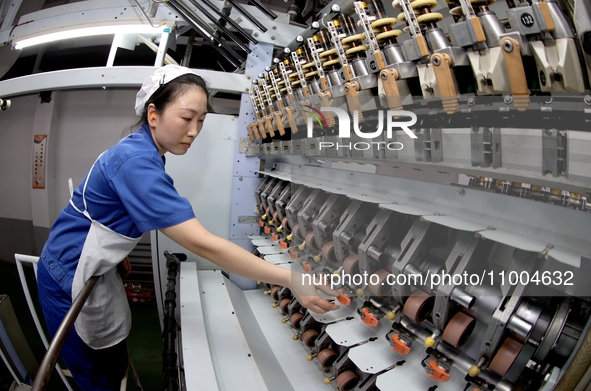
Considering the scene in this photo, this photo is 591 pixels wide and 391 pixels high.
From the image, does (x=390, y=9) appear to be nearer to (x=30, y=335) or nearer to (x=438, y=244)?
(x=438, y=244)

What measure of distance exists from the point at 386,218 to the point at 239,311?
1381mm

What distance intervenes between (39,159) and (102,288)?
3.87 m

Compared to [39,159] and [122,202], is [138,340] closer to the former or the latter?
[122,202]

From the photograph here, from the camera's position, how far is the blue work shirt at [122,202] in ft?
3.64

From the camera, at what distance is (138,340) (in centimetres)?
318

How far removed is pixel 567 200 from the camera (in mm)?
875

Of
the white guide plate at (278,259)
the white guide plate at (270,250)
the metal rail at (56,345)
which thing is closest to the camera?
the metal rail at (56,345)

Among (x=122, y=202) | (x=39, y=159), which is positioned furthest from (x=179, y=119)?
(x=39, y=159)

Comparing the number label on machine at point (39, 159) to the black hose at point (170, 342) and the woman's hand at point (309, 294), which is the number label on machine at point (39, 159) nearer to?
the black hose at point (170, 342)

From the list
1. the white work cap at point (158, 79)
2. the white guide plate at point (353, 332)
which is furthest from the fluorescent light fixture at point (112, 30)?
the white guide plate at point (353, 332)

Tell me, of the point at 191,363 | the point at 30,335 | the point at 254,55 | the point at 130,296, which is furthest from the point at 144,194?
the point at 130,296

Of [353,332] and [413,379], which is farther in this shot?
[353,332]

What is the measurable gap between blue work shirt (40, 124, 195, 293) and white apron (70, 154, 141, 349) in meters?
0.05

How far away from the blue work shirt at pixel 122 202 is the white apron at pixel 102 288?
50 millimetres
